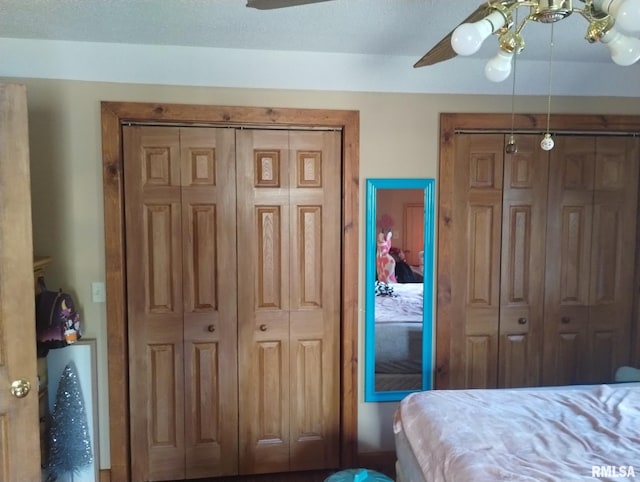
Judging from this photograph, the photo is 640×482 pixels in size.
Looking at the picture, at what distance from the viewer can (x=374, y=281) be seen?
281cm

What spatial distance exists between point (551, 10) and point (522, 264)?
188 cm

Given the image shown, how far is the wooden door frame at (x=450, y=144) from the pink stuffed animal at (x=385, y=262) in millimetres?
288

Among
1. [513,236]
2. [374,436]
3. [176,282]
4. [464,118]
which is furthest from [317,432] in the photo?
[464,118]

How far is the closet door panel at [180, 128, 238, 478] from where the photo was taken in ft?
Result: 8.77

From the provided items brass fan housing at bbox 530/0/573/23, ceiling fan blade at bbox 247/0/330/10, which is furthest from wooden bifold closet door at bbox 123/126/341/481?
brass fan housing at bbox 530/0/573/23

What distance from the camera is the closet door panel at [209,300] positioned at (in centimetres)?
267

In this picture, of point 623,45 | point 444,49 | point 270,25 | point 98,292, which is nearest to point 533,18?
Result: point 623,45

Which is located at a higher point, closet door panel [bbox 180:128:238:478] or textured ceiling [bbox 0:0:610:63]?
textured ceiling [bbox 0:0:610:63]

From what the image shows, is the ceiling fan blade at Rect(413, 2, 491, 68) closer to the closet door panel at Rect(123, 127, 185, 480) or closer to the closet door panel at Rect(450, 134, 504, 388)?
the closet door panel at Rect(450, 134, 504, 388)

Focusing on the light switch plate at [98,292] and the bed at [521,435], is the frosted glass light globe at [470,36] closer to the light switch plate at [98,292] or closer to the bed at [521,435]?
the bed at [521,435]

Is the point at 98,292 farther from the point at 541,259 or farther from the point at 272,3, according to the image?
the point at 541,259

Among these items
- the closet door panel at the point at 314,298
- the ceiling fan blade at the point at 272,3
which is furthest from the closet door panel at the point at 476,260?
the ceiling fan blade at the point at 272,3

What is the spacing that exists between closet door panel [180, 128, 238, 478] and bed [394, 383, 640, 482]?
1156mm

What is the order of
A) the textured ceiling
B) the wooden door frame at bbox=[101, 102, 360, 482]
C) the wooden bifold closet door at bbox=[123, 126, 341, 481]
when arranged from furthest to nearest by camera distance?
the wooden bifold closet door at bbox=[123, 126, 341, 481] < the wooden door frame at bbox=[101, 102, 360, 482] < the textured ceiling
